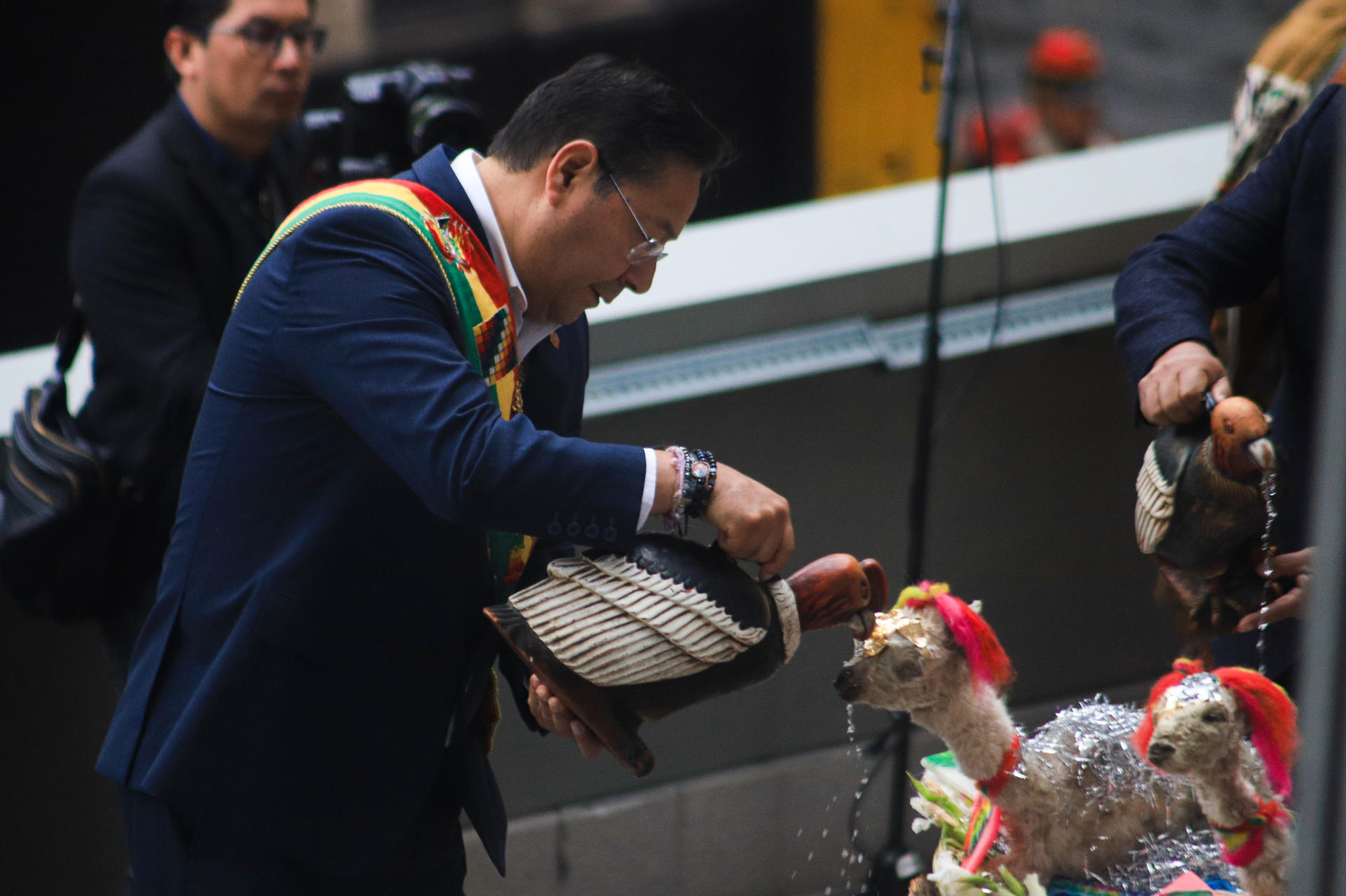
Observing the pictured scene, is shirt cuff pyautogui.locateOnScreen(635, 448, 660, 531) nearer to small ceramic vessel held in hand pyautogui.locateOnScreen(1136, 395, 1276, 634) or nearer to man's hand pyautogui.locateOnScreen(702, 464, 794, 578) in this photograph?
man's hand pyautogui.locateOnScreen(702, 464, 794, 578)

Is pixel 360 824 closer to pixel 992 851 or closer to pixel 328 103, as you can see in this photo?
pixel 992 851

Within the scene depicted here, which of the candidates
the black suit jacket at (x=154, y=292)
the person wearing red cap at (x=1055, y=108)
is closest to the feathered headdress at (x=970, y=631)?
the black suit jacket at (x=154, y=292)

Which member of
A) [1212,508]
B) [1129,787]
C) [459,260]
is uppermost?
[459,260]

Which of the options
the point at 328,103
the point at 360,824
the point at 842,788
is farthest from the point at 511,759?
the point at 328,103

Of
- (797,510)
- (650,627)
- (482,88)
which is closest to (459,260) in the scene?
(650,627)

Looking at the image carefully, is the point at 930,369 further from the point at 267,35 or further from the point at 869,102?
the point at 869,102

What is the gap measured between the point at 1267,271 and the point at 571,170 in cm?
94

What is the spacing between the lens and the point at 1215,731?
1.45 m

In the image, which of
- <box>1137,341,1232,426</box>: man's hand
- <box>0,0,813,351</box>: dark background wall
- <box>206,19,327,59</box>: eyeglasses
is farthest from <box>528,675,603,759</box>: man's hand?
<box>0,0,813,351</box>: dark background wall

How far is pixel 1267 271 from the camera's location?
1.78 meters

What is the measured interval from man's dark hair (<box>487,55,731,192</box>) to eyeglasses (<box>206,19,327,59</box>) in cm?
115

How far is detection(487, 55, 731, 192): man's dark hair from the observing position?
56.5 inches

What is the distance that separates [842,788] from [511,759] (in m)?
0.65

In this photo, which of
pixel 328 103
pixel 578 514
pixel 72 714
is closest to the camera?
pixel 578 514
